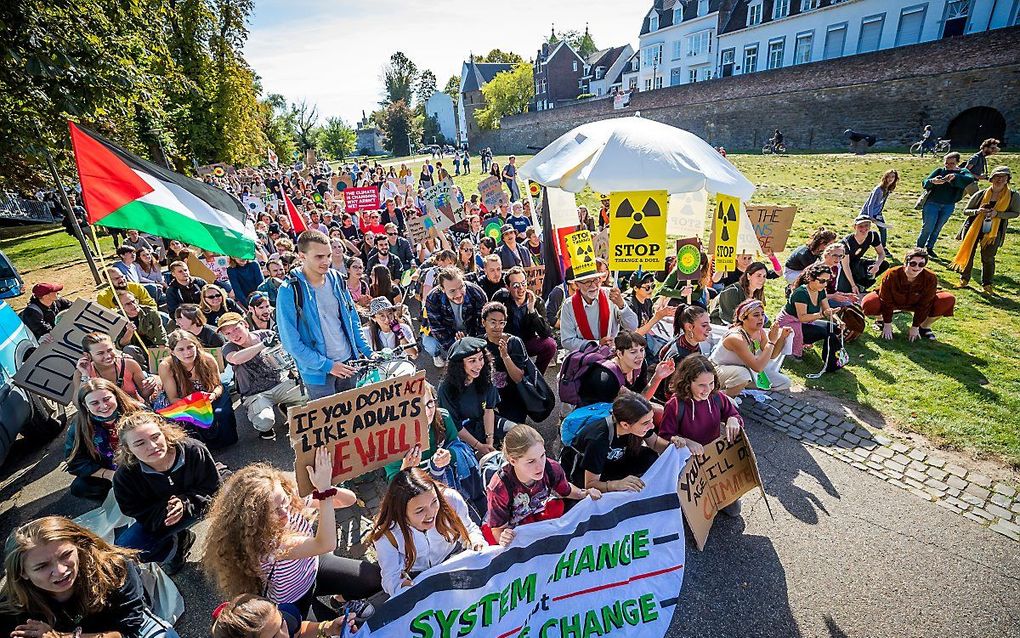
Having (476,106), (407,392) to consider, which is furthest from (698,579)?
(476,106)

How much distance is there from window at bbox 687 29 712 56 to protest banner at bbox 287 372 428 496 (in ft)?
177

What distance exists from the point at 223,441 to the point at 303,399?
3.30 ft

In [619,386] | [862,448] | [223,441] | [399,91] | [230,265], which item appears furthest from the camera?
[399,91]

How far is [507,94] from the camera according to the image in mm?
63281

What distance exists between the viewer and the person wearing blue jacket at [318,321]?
4.20m

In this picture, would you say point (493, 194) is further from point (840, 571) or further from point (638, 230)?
point (840, 571)

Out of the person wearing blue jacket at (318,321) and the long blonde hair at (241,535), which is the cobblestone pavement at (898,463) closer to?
the person wearing blue jacket at (318,321)

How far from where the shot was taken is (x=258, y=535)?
291cm

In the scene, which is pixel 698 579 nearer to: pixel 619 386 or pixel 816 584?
pixel 816 584

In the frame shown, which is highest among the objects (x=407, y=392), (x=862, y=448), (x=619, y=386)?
(x=407, y=392)

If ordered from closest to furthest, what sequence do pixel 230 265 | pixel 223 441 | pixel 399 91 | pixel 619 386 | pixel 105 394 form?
1. pixel 105 394
2. pixel 619 386
3. pixel 223 441
4. pixel 230 265
5. pixel 399 91

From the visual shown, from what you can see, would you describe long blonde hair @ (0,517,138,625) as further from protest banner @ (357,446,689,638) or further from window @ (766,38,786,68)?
window @ (766,38,786,68)

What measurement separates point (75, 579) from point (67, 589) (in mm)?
58

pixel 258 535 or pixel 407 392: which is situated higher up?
pixel 407 392
